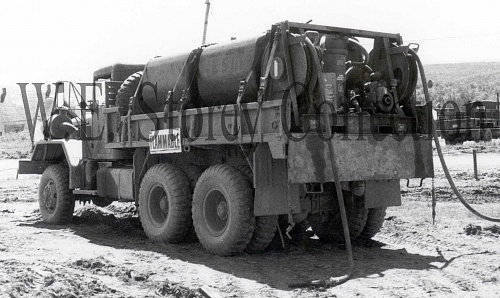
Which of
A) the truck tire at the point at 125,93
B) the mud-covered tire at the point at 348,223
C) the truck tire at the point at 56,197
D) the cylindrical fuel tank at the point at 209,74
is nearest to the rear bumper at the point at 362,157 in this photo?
the mud-covered tire at the point at 348,223

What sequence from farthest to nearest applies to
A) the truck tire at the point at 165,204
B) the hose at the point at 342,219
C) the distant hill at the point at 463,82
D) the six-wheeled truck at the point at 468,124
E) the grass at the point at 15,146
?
the distant hill at the point at 463,82 < the grass at the point at 15,146 < the six-wheeled truck at the point at 468,124 < the truck tire at the point at 165,204 < the hose at the point at 342,219

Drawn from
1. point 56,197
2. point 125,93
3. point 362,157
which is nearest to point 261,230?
point 362,157

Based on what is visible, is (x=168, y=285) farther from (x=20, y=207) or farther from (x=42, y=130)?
(x=20, y=207)

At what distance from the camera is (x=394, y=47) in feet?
30.5

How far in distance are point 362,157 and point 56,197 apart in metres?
6.35

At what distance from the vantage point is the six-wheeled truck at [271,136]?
25.9ft

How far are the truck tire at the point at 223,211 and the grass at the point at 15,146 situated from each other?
3113 centimetres

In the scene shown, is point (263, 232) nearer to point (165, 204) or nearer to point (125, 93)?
point (165, 204)

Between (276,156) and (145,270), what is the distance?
192 centimetres

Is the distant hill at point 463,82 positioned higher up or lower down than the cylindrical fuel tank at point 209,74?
higher up

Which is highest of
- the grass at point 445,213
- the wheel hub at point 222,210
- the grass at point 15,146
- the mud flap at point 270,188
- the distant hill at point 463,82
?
the distant hill at point 463,82

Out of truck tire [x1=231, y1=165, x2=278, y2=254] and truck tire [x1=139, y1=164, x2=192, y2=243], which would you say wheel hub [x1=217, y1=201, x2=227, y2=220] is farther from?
truck tire [x1=139, y1=164, x2=192, y2=243]

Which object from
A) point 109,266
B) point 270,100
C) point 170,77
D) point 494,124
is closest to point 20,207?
point 170,77

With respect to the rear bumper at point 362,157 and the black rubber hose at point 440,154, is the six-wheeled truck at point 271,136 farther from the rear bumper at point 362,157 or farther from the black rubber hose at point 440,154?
the black rubber hose at point 440,154
